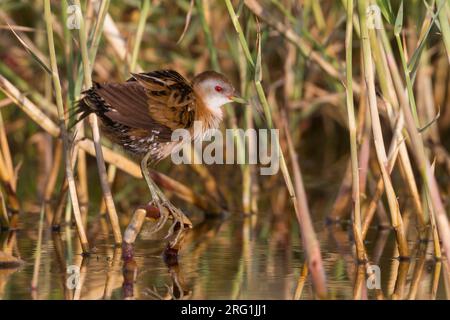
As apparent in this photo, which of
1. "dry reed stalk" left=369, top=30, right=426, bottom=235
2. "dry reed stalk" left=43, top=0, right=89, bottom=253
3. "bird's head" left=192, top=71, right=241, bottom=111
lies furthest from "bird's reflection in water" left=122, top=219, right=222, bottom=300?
"dry reed stalk" left=369, top=30, right=426, bottom=235

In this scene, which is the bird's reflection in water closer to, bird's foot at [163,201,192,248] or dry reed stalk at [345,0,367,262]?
bird's foot at [163,201,192,248]

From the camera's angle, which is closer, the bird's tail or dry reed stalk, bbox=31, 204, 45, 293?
dry reed stalk, bbox=31, 204, 45, 293

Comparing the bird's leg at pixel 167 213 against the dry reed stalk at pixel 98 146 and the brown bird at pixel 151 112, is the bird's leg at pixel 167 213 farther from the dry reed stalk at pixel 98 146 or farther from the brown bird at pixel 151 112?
the dry reed stalk at pixel 98 146

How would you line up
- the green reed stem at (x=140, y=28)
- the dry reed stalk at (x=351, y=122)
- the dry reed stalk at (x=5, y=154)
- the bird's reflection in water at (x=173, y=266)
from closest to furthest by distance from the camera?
the bird's reflection in water at (x=173, y=266)
the dry reed stalk at (x=351, y=122)
the green reed stem at (x=140, y=28)
the dry reed stalk at (x=5, y=154)

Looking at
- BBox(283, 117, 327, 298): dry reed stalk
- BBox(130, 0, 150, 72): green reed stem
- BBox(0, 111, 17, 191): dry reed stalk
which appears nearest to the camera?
BBox(283, 117, 327, 298): dry reed stalk

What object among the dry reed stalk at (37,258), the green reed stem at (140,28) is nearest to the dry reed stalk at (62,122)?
the dry reed stalk at (37,258)

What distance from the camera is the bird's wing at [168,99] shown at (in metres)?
5.00

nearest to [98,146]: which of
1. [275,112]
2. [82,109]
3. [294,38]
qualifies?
[82,109]

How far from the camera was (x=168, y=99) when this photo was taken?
5.07 meters

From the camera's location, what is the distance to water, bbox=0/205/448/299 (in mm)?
4320

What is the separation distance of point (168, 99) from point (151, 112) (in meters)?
0.14

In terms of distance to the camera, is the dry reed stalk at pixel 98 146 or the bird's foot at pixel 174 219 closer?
the dry reed stalk at pixel 98 146

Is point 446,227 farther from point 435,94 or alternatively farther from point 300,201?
point 435,94

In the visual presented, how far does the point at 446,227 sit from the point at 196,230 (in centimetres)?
244
